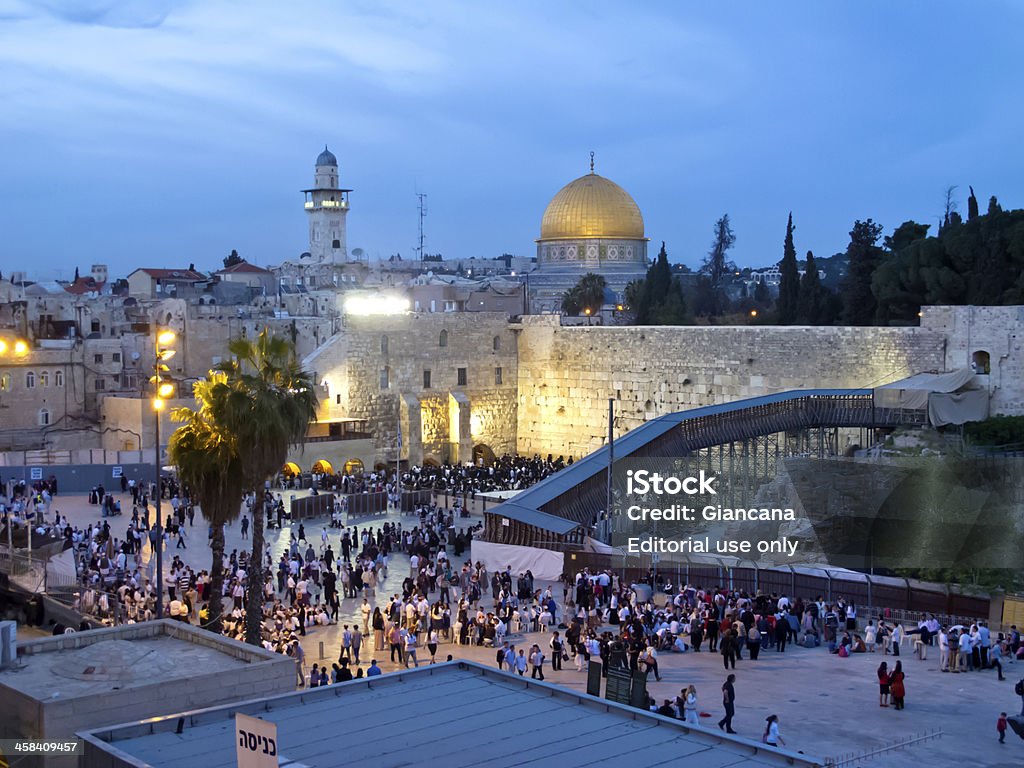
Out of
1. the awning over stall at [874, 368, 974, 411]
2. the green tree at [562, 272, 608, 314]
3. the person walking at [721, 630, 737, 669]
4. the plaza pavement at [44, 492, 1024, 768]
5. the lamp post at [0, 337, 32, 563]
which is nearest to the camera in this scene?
the lamp post at [0, 337, 32, 563]

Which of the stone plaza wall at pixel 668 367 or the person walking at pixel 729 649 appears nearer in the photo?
the person walking at pixel 729 649

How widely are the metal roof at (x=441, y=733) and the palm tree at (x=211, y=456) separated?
6.09m

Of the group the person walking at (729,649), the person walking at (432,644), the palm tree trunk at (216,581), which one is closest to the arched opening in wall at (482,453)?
the palm tree trunk at (216,581)

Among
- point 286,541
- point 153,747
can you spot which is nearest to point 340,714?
point 153,747

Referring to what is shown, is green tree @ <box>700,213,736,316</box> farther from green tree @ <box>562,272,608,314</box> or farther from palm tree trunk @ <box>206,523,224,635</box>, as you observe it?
palm tree trunk @ <box>206,523,224,635</box>

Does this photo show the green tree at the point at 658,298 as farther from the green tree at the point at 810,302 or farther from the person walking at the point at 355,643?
the person walking at the point at 355,643

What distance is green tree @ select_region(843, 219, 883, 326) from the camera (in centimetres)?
3578

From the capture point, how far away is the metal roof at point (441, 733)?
7.84 metres

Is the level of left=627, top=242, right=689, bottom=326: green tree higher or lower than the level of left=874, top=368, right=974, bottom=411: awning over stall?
higher

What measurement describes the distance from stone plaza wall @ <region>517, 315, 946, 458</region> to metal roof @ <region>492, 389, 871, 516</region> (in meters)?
2.20

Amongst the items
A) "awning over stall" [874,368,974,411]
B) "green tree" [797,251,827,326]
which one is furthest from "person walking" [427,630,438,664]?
"green tree" [797,251,827,326]

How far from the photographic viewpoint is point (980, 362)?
29234mm

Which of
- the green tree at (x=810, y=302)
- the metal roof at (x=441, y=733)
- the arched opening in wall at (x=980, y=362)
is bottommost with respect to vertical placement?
the metal roof at (x=441, y=733)

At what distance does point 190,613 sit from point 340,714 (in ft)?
27.7
